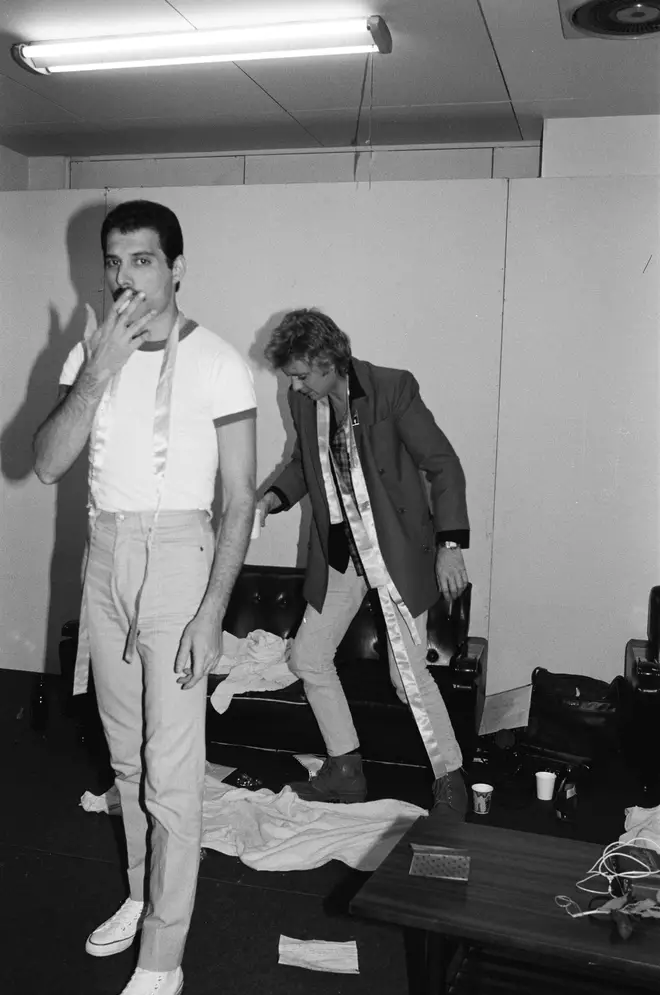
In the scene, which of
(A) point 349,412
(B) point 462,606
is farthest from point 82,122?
(B) point 462,606

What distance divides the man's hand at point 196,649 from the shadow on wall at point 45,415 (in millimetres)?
3415

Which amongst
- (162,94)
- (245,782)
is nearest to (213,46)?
(162,94)

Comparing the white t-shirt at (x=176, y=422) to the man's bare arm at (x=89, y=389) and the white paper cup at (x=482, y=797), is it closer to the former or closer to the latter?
the man's bare arm at (x=89, y=389)

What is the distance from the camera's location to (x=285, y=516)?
17.5 ft

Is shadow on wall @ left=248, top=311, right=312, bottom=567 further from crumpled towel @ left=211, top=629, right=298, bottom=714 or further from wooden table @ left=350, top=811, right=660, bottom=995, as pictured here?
wooden table @ left=350, top=811, right=660, bottom=995

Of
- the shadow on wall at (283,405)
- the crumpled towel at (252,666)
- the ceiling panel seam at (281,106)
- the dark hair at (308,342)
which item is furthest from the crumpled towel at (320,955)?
the ceiling panel seam at (281,106)

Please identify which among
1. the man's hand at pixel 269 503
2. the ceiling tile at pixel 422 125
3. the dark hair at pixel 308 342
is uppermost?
Result: the ceiling tile at pixel 422 125

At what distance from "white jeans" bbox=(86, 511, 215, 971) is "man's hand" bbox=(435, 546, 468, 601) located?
4.32 feet

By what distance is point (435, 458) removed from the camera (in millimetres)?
3605

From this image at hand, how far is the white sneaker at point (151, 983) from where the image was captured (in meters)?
2.35

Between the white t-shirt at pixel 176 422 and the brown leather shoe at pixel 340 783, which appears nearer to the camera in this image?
the white t-shirt at pixel 176 422

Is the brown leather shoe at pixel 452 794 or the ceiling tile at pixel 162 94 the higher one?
the ceiling tile at pixel 162 94

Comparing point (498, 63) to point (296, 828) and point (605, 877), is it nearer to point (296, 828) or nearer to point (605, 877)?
point (296, 828)

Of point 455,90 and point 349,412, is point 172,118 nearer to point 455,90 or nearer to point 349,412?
point 455,90
